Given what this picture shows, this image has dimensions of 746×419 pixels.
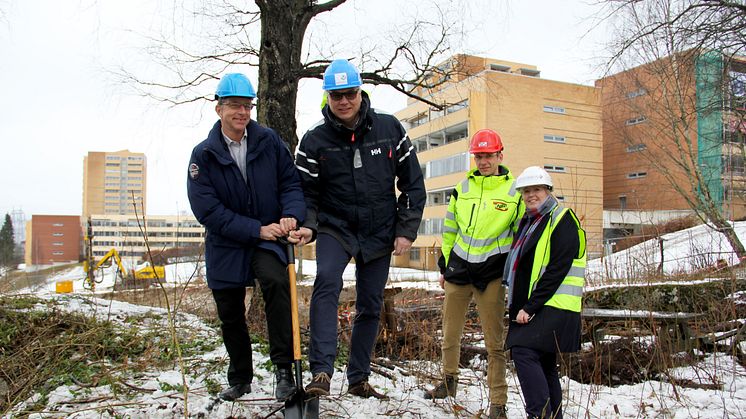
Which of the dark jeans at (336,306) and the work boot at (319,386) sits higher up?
the dark jeans at (336,306)

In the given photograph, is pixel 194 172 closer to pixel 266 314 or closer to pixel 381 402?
pixel 266 314

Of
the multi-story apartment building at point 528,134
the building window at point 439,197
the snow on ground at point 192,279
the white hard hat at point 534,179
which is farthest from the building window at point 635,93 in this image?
the building window at point 439,197

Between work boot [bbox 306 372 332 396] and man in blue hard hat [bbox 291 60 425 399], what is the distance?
35 centimetres

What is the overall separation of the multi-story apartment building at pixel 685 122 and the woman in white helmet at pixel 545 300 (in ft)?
18.1

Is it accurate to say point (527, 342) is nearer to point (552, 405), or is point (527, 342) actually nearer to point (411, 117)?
point (552, 405)

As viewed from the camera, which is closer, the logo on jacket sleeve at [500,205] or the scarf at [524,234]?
the scarf at [524,234]

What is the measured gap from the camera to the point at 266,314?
3.46 meters

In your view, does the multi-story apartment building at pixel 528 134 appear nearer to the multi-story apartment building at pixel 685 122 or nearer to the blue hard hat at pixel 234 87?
the multi-story apartment building at pixel 685 122

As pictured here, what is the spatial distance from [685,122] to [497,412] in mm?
17495

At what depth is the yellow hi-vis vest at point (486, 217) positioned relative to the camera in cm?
397

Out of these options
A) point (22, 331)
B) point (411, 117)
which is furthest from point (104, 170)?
point (22, 331)

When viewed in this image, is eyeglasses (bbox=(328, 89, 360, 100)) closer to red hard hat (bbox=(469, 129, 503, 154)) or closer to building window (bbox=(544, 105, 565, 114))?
red hard hat (bbox=(469, 129, 503, 154))

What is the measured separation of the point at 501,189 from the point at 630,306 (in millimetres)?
3980

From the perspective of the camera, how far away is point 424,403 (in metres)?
3.83
